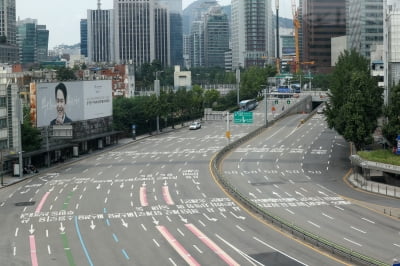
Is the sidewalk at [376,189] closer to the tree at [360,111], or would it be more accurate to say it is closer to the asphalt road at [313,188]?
the asphalt road at [313,188]

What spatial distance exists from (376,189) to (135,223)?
93.0ft

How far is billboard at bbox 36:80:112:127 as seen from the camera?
93000 mm

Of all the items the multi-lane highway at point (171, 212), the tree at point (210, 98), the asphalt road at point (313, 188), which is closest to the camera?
the multi-lane highway at point (171, 212)

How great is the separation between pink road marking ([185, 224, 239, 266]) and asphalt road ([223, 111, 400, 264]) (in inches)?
320

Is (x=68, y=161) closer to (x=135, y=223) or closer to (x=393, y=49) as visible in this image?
(x=135, y=223)

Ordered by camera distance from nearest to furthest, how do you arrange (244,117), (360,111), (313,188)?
(313,188) < (360,111) < (244,117)

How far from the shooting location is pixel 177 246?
152 ft

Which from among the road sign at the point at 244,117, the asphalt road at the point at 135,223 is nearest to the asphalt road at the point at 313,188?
the asphalt road at the point at 135,223

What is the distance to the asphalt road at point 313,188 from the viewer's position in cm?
4916

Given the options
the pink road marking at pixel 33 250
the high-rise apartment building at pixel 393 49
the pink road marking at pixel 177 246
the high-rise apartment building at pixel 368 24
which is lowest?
the pink road marking at pixel 33 250

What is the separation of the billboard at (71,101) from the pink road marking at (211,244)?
46515 mm

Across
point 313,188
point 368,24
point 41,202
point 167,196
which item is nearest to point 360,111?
point 313,188

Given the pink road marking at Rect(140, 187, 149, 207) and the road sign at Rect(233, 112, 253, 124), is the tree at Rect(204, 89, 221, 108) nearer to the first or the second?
the road sign at Rect(233, 112, 253, 124)

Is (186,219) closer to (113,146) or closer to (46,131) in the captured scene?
(46,131)
